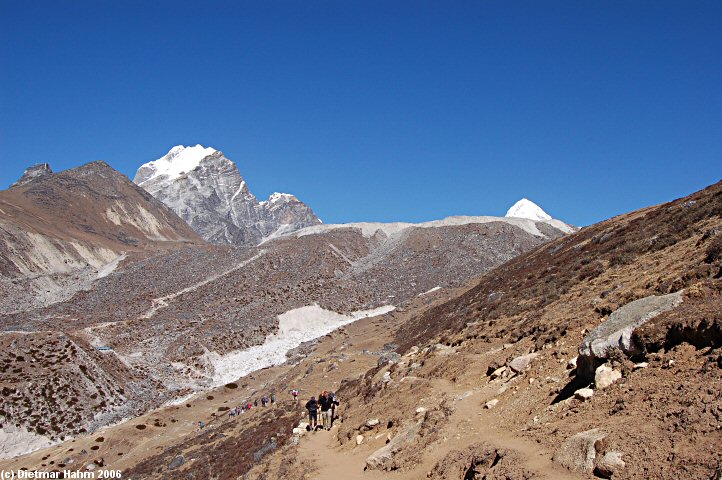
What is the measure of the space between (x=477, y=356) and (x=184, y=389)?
155 feet

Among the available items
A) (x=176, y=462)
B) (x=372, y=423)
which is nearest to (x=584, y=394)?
(x=372, y=423)

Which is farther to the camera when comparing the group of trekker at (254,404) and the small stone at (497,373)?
the group of trekker at (254,404)

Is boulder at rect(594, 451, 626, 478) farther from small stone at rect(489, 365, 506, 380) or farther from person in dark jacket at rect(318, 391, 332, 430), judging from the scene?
person in dark jacket at rect(318, 391, 332, 430)

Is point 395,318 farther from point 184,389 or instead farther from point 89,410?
point 89,410

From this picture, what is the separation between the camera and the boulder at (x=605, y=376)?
11.0 meters

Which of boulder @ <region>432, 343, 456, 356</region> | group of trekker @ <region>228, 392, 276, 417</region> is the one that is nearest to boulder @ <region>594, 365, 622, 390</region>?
boulder @ <region>432, 343, 456, 356</region>

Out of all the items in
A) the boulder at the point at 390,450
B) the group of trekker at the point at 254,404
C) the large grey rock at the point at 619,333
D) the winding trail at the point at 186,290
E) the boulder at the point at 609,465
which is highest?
the winding trail at the point at 186,290

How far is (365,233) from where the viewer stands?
465ft

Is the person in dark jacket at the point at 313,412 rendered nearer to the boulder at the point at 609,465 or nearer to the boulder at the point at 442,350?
the boulder at the point at 442,350

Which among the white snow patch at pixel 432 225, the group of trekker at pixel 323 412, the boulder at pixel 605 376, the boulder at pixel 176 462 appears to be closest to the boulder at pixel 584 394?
the boulder at pixel 605 376

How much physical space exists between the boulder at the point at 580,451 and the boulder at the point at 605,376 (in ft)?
5.46

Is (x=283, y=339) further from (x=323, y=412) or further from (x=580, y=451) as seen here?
(x=580, y=451)

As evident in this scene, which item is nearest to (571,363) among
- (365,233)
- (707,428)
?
(707,428)

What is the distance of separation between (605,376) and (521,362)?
4390 mm
